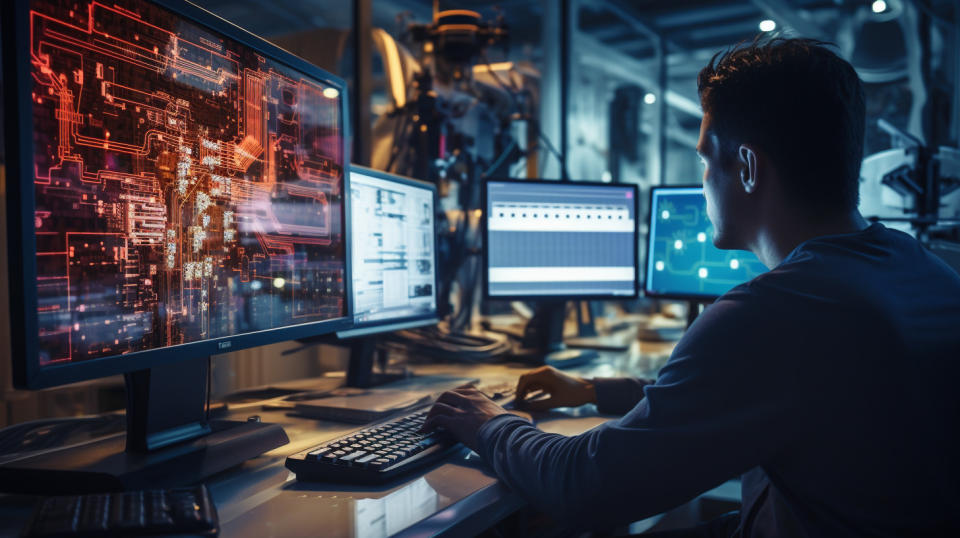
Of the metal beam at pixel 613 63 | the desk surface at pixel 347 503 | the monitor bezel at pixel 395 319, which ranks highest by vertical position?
the metal beam at pixel 613 63

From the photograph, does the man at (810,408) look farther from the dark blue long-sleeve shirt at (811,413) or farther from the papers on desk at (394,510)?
the papers on desk at (394,510)

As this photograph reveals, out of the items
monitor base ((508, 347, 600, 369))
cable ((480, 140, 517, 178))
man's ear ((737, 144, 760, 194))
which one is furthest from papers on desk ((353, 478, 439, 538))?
cable ((480, 140, 517, 178))

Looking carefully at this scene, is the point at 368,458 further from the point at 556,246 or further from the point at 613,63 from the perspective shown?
the point at 613,63

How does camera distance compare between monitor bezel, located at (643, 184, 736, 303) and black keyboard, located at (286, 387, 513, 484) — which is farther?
monitor bezel, located at (643, 184, 736, 303)

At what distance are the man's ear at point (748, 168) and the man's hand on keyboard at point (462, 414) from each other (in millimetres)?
488

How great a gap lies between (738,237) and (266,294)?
72 cm

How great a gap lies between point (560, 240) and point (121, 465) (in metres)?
1.38

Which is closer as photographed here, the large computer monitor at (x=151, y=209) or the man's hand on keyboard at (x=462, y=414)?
the large computer monitor at (x=151, y=209)

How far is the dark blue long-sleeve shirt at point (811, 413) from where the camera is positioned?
70 centimetres

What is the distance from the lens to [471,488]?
32.7 inches

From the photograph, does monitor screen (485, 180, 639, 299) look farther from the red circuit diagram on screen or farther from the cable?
the red circuit diagram on screen

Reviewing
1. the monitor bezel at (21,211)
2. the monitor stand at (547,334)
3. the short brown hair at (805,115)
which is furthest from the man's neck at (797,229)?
the monitor stand at (547,334)

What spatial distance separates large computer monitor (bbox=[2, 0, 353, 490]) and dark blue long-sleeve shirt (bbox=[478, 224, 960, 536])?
1.71 ft

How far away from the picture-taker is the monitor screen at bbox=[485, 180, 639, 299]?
1.88 metres
